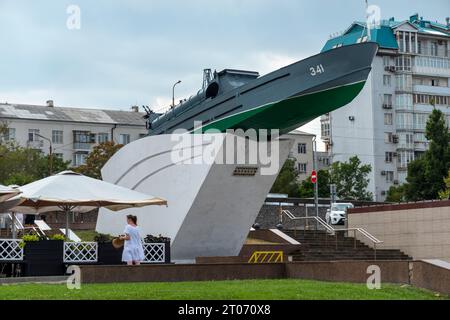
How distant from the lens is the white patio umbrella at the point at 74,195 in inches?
875

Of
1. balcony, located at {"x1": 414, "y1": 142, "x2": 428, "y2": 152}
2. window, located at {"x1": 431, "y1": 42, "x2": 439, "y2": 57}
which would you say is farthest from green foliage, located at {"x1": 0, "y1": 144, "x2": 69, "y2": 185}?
window, located at {"x1": 431, "y1": 42, "x2": 439, "y2": 57}

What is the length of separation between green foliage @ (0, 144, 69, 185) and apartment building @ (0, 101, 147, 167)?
11232mm

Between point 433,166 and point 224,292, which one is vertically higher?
point 433,166

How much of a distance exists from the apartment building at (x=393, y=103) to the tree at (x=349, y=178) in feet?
27.5

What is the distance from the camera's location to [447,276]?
13953mm

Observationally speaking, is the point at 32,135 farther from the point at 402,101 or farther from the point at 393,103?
the point at 402,101

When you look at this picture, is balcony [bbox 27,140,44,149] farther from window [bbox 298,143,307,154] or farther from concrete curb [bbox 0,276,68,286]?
concrete curb [bbox 0,276,68,286]

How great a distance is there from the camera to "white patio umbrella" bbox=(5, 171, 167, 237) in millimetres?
22234

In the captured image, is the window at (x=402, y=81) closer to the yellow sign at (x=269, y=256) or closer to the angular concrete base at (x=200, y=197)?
the yellow sign at (x=269, y=256)

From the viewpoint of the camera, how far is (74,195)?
22547 millimetres

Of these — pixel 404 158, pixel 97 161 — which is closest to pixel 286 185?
pixel 97 161

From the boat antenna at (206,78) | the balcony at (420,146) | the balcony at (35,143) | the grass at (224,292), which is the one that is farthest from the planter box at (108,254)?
the balcony at (420,146)

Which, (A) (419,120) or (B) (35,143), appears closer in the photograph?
(B) (35,143)

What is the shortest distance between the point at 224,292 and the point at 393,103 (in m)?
67.8
